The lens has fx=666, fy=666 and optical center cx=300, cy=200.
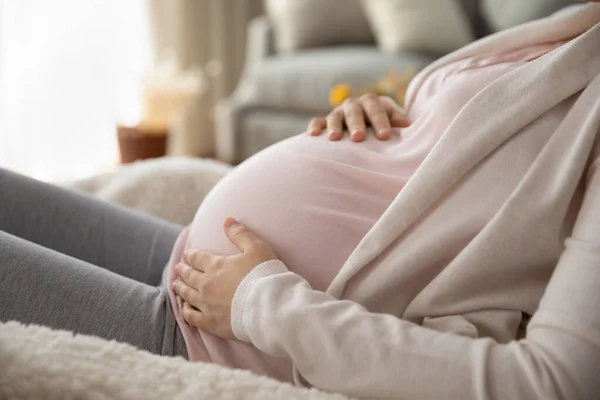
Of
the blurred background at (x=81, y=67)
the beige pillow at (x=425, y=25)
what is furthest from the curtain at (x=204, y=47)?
the beige pillow at (x=425, y=25)

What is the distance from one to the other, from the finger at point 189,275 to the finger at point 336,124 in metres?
0.26

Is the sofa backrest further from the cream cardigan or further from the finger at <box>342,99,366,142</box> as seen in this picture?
the cream cardigan

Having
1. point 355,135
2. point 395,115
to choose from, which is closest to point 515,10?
point 395,115

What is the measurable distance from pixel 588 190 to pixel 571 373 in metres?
0.18

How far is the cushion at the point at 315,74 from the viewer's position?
2949mm

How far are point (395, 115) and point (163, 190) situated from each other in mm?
544

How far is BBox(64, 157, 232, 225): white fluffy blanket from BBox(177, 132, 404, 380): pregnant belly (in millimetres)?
426

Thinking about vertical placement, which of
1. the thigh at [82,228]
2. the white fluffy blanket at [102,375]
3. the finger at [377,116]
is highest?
the finger at [377,116]

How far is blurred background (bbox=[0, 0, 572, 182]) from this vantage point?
9.89 ft

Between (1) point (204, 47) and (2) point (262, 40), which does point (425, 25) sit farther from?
(1) point (204, 47)

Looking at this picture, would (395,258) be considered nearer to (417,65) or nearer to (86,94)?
(417,65)

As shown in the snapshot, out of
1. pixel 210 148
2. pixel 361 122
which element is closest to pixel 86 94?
pixel 210 148

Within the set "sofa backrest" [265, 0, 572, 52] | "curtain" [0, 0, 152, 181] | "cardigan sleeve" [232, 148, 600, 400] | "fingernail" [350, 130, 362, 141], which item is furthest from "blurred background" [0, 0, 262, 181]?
"cardigan sleeve" [232, 148, 600, 400]

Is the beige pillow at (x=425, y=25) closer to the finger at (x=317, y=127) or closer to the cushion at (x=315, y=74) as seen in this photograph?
the cushion at (x=315, y=74)
